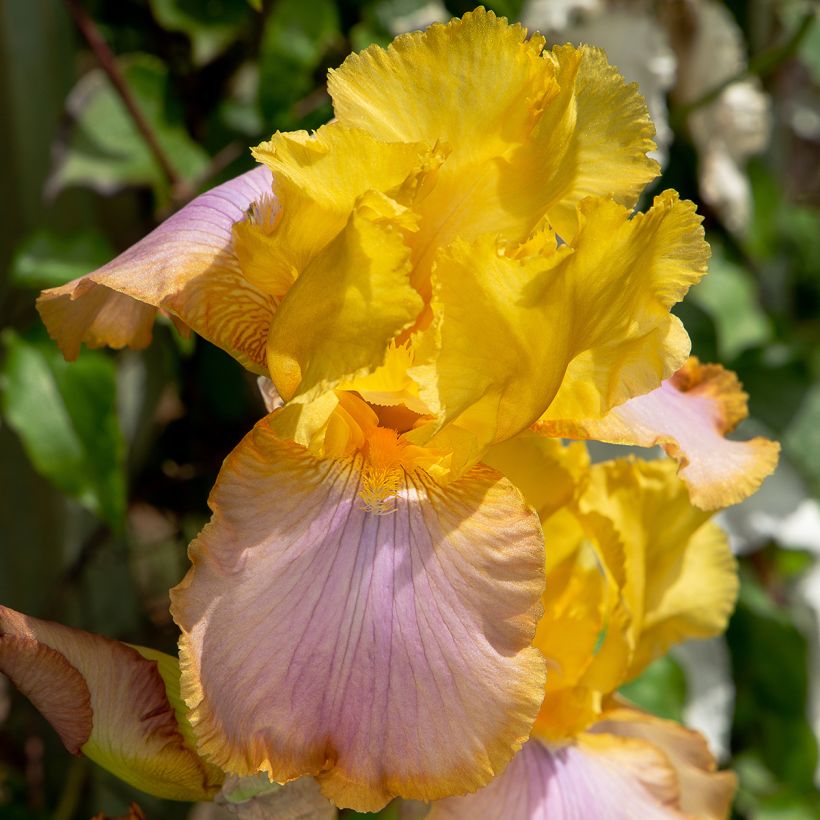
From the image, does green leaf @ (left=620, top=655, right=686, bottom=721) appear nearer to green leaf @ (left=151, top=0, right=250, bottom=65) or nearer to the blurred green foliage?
the blurred green foliage

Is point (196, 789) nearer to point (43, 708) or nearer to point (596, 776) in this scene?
point (43, 708)

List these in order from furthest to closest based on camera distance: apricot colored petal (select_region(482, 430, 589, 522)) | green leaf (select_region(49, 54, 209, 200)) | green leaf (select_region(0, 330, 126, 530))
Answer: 1. green leaf (select_region(49, 54, 209, 200))
2. green leaf (select_region(0, 330, 126, 530))
3. apricot colored petal (select_region(482, 430, 589, 522))

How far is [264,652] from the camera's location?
428mm

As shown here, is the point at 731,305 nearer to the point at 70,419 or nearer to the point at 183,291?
the point at 70,419

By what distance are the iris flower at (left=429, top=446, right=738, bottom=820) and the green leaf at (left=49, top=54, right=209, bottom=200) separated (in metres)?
0.54

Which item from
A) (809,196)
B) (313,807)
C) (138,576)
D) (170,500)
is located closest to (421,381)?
(313,807)

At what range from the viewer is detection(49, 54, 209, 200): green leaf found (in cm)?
95

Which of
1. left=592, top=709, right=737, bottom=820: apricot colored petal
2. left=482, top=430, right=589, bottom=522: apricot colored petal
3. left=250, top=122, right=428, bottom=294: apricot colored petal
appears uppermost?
left=250, top=122, right=428, bottom=294: apricot colored petal

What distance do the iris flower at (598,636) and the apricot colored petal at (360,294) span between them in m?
0.12

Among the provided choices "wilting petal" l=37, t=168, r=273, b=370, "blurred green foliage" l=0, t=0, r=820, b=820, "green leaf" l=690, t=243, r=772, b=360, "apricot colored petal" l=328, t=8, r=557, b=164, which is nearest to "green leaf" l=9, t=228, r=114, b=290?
"blurred green foliage" l=0, t=0, r=820, b=820

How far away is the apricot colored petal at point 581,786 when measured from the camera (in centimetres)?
54

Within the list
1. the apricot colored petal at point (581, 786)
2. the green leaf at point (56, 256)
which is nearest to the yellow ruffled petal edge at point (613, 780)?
the apricot colored petal at point (581, 786)

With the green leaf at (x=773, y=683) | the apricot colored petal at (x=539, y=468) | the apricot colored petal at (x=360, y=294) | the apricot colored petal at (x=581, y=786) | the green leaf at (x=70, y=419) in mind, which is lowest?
the green leaf at (x=773, y=683)

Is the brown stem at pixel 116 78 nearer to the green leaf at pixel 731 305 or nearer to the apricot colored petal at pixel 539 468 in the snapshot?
the apricot colored petal at pixel 539 468
